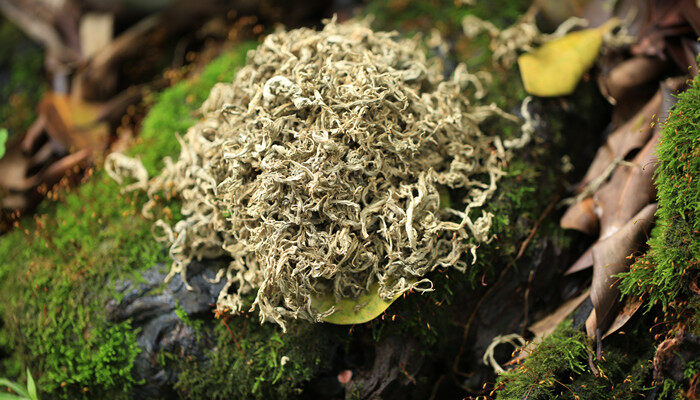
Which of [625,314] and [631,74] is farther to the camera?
[631,74]

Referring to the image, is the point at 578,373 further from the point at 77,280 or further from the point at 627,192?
the point at 77,280

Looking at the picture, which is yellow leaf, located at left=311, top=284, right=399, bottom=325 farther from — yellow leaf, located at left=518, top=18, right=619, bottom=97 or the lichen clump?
yellow leaf, located at left=518, top=18, right=619, bottom=97

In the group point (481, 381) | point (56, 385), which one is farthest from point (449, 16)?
point (56, 385)

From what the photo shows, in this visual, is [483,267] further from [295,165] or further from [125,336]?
[125,336]

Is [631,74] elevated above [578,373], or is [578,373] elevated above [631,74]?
[631,74]

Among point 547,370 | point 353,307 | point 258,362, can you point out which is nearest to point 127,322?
point 258,362

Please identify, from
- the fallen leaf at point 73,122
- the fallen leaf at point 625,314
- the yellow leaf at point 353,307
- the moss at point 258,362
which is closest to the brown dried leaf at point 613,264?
the fallen leaf at point 625,314

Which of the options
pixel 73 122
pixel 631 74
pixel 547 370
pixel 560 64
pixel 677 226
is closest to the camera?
pixel 677 226
